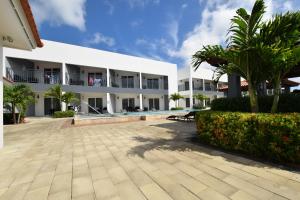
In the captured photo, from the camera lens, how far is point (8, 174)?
3926mm

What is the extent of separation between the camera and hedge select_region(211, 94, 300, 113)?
511cm

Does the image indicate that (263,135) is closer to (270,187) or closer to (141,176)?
(270,187)

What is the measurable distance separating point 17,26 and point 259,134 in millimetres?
6758

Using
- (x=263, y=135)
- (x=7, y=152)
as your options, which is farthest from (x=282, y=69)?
(x=7, y=152)

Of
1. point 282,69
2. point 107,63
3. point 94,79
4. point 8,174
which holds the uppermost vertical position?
point 107,63

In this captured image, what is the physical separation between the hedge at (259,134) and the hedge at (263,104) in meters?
1.39

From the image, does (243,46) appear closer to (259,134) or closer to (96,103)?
(259,134)

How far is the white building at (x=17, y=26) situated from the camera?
4.28 m

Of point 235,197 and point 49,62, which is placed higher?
point 49,62

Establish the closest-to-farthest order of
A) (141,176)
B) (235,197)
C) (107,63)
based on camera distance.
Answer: (235,197) → (141,176) → (107,63)

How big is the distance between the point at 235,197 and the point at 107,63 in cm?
2273

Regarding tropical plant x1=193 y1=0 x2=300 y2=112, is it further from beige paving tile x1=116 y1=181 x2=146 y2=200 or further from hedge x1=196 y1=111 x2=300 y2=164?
beige paving tile x1=116 y1=181 x2=146 y2=200

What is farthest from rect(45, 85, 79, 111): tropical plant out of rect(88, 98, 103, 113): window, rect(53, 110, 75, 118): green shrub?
rect(88, 98, 103, 113): window

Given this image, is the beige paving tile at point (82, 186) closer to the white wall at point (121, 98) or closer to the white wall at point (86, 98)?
the white wall at point (86, 98)
